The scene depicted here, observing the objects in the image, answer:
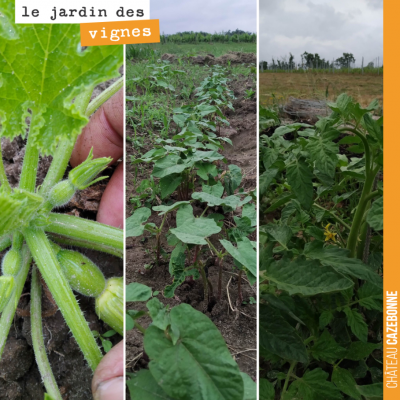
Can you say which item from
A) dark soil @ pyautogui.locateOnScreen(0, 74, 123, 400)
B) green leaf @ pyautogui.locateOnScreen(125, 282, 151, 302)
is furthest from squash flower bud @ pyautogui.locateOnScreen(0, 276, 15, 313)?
green leaf @ pyautogui.locateOnScreen(125, 282, 151, 302)

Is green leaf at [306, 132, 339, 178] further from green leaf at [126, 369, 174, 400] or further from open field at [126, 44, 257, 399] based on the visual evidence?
green leaf at [126, 369, 174, 400]

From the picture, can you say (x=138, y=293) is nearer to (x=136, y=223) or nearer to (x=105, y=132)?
(x=136, y=223)

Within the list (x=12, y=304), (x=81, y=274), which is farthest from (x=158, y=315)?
(x=12, y=304)

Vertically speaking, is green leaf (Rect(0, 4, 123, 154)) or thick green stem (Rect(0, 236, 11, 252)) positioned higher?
green leaf (Rect(0, 4, 123, 154))

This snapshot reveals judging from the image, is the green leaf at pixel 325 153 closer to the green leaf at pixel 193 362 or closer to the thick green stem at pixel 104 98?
the green leaf at pixel 193 362

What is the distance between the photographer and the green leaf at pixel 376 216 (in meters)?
0.64

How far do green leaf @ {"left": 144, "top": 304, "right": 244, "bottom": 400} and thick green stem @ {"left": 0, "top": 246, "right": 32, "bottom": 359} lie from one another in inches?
19.5

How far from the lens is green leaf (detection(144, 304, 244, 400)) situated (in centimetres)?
59

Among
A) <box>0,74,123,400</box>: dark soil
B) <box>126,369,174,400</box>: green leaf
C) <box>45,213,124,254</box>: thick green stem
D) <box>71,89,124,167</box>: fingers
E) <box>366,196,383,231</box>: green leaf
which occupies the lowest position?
<box>0,74,123,400</box>: dark soil

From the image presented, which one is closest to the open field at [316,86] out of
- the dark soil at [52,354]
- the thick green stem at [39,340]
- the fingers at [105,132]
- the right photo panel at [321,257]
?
the right photo panel at [321,257]

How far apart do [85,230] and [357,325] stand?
0.67 m

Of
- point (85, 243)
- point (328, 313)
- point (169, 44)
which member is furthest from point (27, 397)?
point (169, 44)

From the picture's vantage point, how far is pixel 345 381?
87 cm

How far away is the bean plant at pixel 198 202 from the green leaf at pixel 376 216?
22cm
